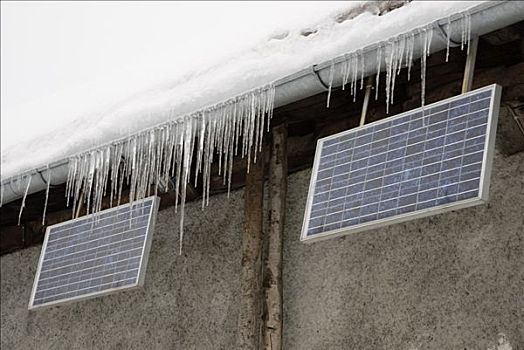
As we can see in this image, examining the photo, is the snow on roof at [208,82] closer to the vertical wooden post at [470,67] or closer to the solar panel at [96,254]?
the vertical wooden post at [470,67]

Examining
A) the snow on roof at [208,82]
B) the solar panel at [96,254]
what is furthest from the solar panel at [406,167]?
the solar panel at [96,254]

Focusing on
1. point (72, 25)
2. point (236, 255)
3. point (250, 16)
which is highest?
point (72, 25)

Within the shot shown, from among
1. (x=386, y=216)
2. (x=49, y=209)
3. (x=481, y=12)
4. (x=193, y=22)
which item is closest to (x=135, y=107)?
(x=49, y=209)

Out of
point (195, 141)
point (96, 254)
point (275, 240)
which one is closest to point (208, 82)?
point (195, 141)

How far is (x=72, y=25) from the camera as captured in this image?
36.3ft

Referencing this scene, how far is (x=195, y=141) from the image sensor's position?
5.02 metres

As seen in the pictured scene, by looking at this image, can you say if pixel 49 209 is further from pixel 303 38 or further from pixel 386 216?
pixel 386 216

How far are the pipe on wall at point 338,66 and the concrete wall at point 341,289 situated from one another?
0.82 m

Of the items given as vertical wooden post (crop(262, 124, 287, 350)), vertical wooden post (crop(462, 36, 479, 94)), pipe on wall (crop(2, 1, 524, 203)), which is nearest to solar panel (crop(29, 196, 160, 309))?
pipe on wall (crop(2, 1, 524, 203))

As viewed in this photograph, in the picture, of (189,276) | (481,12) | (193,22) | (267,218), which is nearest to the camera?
(481,12)

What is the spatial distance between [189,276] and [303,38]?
1.62 m

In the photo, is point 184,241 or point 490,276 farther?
point 184,241

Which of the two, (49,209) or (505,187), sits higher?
(49,209)

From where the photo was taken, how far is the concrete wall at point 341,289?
4.21m
